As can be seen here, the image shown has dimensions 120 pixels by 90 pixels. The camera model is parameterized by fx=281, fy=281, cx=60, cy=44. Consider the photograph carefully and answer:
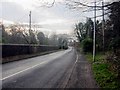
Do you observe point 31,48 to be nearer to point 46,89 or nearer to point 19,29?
point 19,29

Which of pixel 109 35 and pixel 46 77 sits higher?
pixel 109 35

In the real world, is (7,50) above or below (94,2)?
below

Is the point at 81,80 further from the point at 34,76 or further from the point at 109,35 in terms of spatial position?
the point at 109,35

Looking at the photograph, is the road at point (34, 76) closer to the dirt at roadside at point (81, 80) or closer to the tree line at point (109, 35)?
the dirt at roadside at point (81, 80)

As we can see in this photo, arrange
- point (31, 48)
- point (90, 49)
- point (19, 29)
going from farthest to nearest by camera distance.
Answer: point (19, 29), point (90, 49), point (31, 48)

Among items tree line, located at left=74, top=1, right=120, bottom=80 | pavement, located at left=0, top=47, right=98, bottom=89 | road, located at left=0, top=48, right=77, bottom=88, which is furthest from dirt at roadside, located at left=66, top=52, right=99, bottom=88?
tree line, located at left=74, top=1, right=120, bottom=80

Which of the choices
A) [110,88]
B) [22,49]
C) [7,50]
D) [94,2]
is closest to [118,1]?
[94,2]

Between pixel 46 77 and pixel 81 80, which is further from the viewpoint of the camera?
pixel 46 77

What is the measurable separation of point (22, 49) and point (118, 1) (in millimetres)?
33370

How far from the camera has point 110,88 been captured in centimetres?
1173

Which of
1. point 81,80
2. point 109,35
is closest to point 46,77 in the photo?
point 81,80

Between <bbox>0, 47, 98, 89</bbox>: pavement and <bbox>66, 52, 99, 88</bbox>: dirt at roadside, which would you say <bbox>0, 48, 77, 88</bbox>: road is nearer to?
<bbox>0, 47, 98, 89</bbox>: pavement

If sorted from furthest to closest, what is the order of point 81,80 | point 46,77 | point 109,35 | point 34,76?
point 109,35 → point 34,76 → point 46,77 → point 81,80

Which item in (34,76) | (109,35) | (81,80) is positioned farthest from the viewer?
(109,35)
